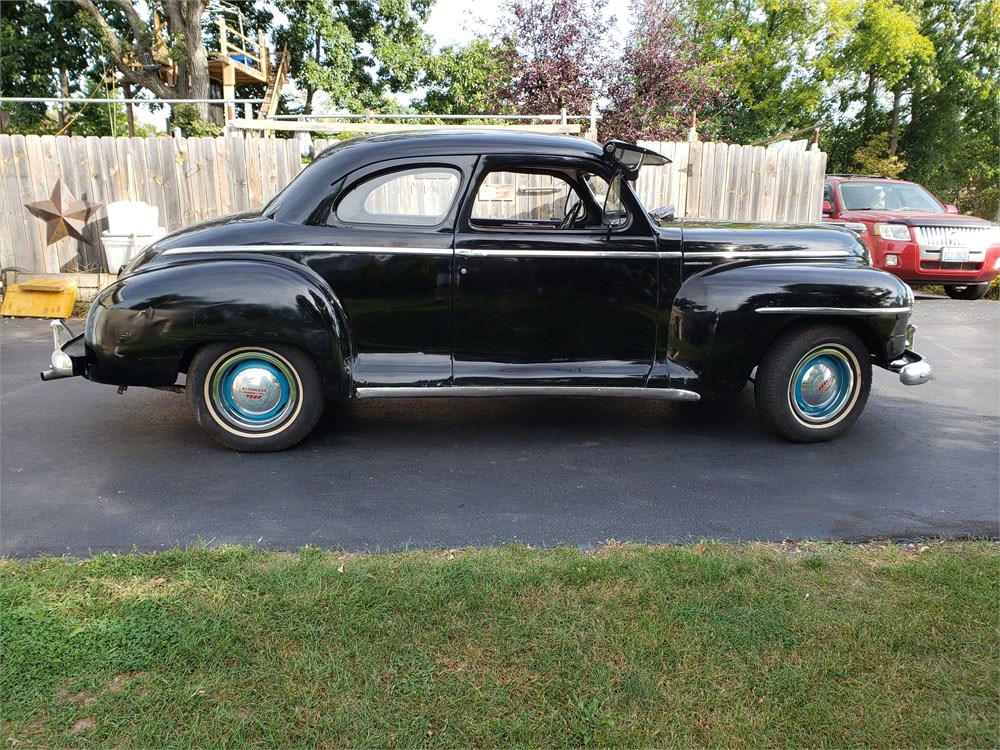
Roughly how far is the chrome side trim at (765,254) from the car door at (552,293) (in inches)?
14.0

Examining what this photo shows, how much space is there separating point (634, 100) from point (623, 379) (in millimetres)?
12467

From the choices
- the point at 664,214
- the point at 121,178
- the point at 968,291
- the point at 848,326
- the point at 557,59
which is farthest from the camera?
the point at 557,59

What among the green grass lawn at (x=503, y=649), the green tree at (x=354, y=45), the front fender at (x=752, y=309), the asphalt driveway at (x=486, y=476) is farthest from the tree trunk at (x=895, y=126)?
the green grass lawn at (x=503, y=649)

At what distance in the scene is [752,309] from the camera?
4.70 metres

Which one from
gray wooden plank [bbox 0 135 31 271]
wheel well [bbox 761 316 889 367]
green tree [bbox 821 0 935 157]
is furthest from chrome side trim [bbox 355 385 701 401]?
green tree [bbox 821 0 935 157]

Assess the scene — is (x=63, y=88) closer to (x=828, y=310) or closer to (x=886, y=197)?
(x=886, y=197)

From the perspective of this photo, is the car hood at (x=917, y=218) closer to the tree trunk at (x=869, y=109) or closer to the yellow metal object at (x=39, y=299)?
the yellow metal object at (x=39, y=299)

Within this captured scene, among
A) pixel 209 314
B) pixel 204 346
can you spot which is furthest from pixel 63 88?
pixel 209 314

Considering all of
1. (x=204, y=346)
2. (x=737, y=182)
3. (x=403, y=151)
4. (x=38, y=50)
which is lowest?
(x=204, y=346)

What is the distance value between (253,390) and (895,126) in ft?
90.3

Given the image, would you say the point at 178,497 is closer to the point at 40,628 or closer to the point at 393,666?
the point at 40,628

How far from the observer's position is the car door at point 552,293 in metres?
4.68

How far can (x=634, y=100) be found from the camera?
619 inches

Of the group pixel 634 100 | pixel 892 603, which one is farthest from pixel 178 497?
pixel 634 100
